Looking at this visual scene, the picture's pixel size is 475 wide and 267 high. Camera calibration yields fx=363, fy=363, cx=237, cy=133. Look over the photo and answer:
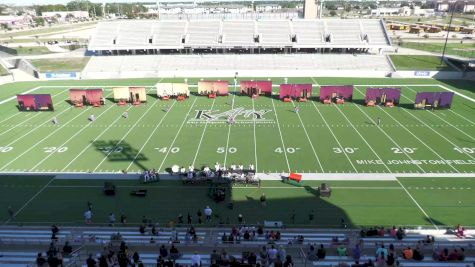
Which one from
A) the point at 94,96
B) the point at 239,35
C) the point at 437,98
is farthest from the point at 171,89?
the point at 437,98

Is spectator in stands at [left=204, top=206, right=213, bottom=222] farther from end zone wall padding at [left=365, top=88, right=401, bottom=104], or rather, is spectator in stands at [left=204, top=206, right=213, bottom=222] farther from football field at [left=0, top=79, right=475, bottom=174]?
end zone wall padding at [left=365, top=88, right=401, bottom=104]

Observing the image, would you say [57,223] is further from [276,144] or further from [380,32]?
[380,32]

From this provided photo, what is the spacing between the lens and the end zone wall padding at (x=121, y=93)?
39.0 metres

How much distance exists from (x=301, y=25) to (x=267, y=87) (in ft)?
90.9

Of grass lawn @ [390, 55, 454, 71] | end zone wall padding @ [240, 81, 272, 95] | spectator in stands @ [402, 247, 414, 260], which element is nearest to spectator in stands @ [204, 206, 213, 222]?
spectator in stands @ [402, 247, 414, 260]

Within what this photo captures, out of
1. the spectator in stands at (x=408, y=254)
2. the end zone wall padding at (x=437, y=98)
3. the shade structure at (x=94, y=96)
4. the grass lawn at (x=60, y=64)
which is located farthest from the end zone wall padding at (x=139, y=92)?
the spectator in stands at (x=408, y=254)

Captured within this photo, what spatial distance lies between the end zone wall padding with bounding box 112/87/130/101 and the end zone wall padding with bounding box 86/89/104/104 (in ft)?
4.96

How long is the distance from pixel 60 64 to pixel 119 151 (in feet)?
129

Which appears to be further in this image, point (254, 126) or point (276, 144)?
point (254, 126)

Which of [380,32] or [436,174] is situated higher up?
[380,32]

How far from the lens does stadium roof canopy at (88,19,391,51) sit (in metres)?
60.8

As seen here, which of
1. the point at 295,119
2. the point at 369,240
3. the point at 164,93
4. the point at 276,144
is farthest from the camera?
the point at 164,93

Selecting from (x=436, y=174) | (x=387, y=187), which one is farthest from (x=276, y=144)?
(x=436, y=174)

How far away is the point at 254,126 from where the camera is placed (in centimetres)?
3219
